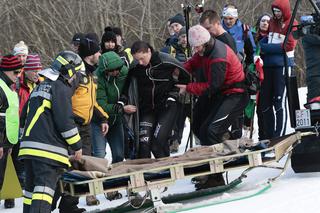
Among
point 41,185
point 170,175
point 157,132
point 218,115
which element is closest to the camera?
point 41,185

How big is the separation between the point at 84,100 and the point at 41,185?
48.9 inches

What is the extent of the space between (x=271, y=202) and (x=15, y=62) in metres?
3.71

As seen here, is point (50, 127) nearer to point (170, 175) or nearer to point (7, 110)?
point (170, 175)

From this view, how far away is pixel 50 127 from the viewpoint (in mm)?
7617

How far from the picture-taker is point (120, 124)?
389 inches

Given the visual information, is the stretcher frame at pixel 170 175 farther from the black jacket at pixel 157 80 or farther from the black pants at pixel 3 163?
the black pants at pixel 3 163

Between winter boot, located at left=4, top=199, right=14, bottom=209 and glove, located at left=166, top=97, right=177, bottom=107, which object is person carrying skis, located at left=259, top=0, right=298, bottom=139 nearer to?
glove, located at left=166, top=97, right=177, bottom=107

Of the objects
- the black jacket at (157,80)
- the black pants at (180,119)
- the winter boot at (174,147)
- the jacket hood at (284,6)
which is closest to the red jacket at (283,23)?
the jacket hood at (284,6)

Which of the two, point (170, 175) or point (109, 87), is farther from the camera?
point (109, 87)

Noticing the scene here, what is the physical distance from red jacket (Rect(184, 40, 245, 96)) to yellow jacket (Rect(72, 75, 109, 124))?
3.85ft

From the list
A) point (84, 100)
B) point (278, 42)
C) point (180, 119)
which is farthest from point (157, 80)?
point (278, 42)

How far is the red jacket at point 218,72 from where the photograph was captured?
8.72 meters

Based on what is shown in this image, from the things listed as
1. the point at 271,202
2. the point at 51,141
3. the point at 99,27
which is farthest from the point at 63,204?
the point at 99,27

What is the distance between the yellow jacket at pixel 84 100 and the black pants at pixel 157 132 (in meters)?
0.78
